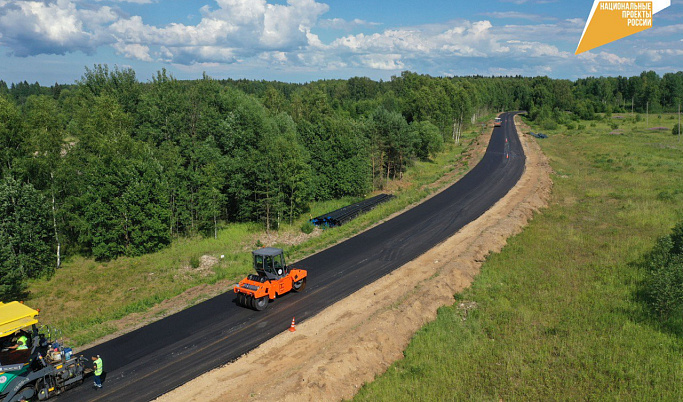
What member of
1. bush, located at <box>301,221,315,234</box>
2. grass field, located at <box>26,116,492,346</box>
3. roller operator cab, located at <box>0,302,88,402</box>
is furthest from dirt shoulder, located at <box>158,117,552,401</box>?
bush, located at <box>301,221,315,234</box>

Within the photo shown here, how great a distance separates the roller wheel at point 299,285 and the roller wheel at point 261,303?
2.19 m

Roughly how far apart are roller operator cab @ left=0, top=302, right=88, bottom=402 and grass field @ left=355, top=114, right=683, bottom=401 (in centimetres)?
1203

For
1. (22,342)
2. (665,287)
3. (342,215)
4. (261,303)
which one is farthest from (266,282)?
(665,287)

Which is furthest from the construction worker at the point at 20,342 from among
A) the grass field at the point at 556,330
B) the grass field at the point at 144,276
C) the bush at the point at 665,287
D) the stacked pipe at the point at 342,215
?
the bush at the point at 665,287

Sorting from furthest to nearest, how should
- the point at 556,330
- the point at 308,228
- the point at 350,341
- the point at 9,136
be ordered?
the point at 308,228 → the point at 9,136 → the point at 556,330 → the point at 350,341

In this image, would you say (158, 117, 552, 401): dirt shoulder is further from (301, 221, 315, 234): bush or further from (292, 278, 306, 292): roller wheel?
(301, 221, 315, 234): bush

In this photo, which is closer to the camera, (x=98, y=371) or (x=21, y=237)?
(x=98, y=371)

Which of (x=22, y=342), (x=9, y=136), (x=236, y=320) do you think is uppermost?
(x=9, y=136)

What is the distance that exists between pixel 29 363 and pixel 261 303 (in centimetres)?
1038

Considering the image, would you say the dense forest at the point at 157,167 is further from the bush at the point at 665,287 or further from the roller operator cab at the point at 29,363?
the bush at the point at 665,287

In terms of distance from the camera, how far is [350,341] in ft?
60.0

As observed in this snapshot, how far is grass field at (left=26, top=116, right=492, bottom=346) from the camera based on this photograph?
23.8 meters

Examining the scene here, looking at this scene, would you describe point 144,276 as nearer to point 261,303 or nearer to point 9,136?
point 261,303

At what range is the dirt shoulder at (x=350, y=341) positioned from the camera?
1538 centimetres
